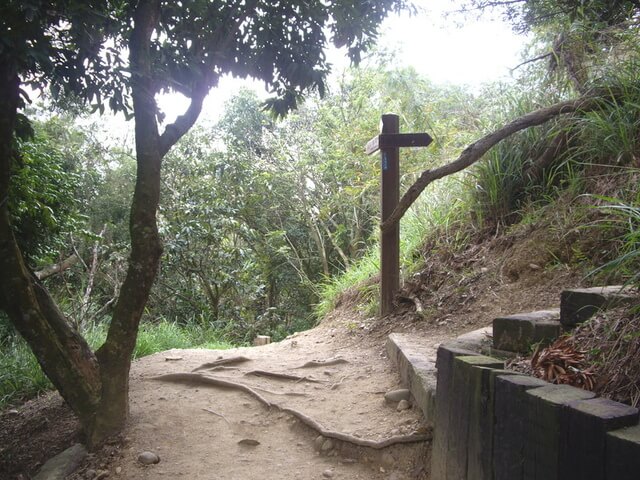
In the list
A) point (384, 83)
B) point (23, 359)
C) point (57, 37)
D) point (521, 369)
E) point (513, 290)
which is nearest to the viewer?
point (521, 369)

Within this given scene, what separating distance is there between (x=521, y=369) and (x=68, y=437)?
3499 millimetres

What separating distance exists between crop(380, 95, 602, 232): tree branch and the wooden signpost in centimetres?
45

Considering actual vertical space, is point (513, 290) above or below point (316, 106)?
below

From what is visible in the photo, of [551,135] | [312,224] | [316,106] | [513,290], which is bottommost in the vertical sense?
[513,290]

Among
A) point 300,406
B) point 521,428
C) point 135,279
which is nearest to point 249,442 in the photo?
point 300,406

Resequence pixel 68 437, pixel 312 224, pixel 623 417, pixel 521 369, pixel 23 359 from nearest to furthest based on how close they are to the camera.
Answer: pixel 623 417 → pixel 521 369 → pixel 68 437 → pixel 23 359 → pixel 312 224

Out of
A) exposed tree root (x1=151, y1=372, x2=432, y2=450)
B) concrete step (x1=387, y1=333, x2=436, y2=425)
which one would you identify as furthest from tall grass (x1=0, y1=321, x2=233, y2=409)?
concrete step (x1=387, y1=333, x2=436, y2=425)

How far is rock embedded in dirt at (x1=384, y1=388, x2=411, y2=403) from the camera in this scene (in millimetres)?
3920

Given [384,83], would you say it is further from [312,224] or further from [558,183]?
[558,183]

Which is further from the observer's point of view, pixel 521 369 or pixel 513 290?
pixel 513 290

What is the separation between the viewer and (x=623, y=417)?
1.50m

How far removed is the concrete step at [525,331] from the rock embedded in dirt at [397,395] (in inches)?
43.4

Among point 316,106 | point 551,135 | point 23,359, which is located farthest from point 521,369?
point 316,106

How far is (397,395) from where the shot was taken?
156 inches
